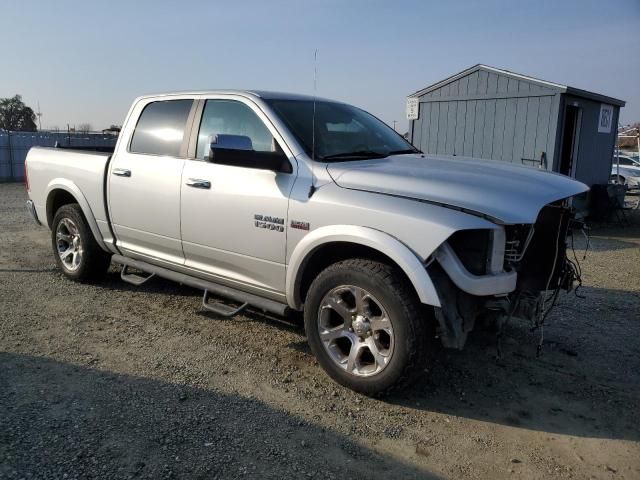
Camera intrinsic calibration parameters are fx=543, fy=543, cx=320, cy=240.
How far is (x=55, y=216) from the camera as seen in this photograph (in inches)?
234

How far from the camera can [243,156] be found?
3705 millimetres

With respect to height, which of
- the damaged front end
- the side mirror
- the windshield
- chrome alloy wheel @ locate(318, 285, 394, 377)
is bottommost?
chrome alloy wheel @ locate(318, 285, 394, 377)

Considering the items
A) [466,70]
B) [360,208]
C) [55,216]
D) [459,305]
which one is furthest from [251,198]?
[466,70]

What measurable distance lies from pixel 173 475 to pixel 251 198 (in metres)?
1.96

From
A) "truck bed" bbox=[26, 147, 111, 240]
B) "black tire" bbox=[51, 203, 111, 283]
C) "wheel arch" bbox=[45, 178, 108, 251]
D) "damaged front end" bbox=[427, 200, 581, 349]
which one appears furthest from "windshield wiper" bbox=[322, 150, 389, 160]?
"black tire" bbox=[51, 203, 111, 283]

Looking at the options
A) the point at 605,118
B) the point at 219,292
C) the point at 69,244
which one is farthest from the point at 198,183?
the point at 605,118

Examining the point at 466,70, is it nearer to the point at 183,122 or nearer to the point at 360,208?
the point at 183,122

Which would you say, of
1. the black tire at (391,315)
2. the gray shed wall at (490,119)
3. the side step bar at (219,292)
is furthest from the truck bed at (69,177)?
the gray shed wall at (490,119)

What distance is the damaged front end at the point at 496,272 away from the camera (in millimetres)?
3150

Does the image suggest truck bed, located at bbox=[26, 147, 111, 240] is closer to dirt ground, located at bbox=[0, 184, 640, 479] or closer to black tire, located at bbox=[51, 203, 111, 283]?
black tire, located at bbox=[51, 203, 111, 283]

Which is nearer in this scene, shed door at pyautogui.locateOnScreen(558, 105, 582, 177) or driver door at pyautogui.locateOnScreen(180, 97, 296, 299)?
driver door at pyautogui.locateOnScreen(180, 97, 296, 299)

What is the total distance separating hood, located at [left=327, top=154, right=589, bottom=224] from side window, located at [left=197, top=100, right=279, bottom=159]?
668mm

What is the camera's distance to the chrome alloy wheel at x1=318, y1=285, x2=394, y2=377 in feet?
11.2

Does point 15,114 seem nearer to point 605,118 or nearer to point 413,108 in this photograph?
point 413,108
